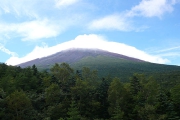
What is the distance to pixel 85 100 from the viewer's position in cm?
4338

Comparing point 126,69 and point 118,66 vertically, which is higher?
point 118,66

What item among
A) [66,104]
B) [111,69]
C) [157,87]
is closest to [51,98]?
[66,104]

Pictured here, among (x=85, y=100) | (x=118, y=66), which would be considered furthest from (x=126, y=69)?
(x=85, y=100)

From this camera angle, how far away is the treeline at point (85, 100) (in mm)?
34994

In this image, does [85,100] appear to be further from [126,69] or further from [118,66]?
[118,66]

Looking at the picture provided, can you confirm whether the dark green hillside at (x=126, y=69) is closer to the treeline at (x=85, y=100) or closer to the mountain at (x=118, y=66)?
the mountain at (x=118, y=66)

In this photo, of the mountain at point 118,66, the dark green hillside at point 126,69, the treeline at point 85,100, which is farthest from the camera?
the mountain at point 118,66

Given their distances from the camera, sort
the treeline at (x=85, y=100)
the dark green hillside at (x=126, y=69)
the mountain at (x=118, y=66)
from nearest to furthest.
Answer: the treeline at (x=85, y=100) < the dark green hillside at (x=126, y=69) < the mountain at (x=118, y=66)

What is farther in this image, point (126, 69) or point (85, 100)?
point (126, 69)

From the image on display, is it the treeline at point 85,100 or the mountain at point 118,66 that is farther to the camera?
the mountain at point 118,66

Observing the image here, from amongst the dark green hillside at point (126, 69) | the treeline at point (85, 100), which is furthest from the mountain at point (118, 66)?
the treeline at point (85, 100)

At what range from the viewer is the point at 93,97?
4491 centimetres

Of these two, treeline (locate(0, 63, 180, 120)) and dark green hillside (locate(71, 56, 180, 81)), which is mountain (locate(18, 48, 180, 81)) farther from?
treeline (locate(0, 63, 180, 120))

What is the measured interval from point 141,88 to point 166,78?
37.7 metres
